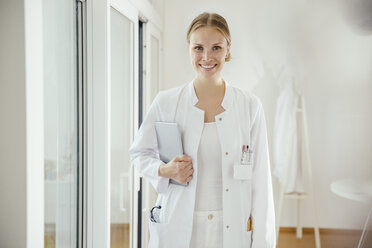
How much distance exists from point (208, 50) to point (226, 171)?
0.46 m

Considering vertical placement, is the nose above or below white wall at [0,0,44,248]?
above

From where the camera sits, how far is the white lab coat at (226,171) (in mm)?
1401

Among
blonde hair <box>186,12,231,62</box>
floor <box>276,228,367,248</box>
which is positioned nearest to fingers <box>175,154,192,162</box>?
blonde hair <box>186,12,231,62</box>

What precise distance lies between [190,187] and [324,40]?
9.18 ft

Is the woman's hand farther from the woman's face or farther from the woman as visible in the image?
the woman's face

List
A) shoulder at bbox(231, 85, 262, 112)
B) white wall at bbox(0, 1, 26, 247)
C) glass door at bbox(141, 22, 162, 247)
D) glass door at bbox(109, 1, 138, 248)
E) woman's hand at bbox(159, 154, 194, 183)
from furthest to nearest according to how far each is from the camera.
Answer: glass door at bbox(141, 22, 162, 247) < glass door at bbox(109, 1, 138, 248) < shoulder at bbox(231, 85, 262, 112) < woman's hand at bbox(159, 154, 194, 183) < white wall at bbox(0, 1, 26, 247)

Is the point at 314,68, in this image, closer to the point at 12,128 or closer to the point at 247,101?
the point at 247,101

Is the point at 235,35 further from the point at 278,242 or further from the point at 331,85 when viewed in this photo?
the point at 278,242

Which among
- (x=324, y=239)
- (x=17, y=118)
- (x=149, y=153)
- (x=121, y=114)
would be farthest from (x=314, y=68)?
(x=17, y=118)

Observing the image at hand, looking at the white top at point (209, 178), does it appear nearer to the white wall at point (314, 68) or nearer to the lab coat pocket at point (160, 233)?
the lab coat pocket at point (160, 233)

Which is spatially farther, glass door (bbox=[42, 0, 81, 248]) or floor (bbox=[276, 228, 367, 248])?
floor (bbox=[276, 228, 367, 248])

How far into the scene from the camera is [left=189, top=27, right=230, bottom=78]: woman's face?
1399 millimetres

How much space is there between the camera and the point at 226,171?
4.58ft

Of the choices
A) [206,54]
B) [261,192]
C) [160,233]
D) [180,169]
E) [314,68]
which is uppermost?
[314,68]
